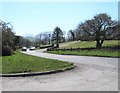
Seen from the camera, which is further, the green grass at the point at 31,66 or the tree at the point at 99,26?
the tree at the point at 99,26

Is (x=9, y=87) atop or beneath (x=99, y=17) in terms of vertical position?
beneath

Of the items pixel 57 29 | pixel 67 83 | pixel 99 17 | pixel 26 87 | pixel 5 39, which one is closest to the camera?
pixel 26 87

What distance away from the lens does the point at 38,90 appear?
30.6ft

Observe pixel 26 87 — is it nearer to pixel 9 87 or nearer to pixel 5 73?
pixel 9 87

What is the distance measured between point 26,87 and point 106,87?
3.09 m

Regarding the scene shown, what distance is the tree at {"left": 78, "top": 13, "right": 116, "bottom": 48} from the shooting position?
236 feet

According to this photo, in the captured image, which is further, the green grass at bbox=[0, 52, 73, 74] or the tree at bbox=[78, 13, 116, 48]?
the tree at bbox=[78, 13, 116, 48]

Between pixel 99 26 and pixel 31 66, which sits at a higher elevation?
pixel 99 26

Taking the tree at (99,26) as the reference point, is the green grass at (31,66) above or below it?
below

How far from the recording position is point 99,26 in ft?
236

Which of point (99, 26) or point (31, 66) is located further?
point (99, 26)

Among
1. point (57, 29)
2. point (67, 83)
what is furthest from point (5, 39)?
point (57, 29)

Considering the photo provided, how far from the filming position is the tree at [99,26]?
236 feet

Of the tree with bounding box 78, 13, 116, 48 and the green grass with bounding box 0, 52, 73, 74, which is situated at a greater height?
the tree with bounding box 78, 13, 116, 48
